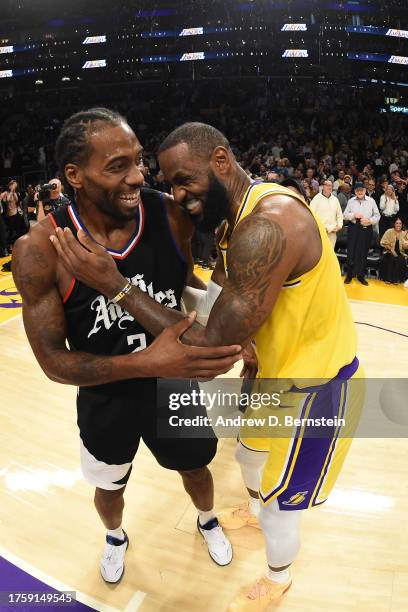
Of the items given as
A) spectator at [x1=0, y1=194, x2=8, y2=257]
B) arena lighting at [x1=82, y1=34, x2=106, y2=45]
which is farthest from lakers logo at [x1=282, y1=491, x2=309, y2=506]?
arena lighting at [x1=82, y1=34, x2=106, y2=45]

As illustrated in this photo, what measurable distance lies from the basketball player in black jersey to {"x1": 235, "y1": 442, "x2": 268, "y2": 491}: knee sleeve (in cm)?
20

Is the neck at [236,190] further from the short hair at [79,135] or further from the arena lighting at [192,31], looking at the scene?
the arena lighting at [192,31]

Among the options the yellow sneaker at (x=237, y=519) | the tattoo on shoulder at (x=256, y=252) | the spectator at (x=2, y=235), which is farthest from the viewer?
the spectator at (x=2, y=235)

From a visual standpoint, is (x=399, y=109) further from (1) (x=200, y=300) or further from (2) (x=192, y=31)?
(1) (x=200, y=300)

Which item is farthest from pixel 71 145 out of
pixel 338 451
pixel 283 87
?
pixel 283 87

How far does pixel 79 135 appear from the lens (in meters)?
1.57

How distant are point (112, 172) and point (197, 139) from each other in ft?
0.99

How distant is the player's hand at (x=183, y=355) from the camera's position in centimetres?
151

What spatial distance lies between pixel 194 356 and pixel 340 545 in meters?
1.63

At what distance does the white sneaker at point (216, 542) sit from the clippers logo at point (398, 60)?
20.2m

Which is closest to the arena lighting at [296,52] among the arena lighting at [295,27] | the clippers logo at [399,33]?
the arena lighting at [295,27]

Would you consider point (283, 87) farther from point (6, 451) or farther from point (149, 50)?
point (6, 451)

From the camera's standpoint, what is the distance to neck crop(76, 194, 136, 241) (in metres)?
1.70

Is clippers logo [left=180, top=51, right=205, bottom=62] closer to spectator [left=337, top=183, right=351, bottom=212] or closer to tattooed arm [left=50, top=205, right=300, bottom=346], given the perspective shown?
spectator [left=337, top=183, right=351, bottom=212]
